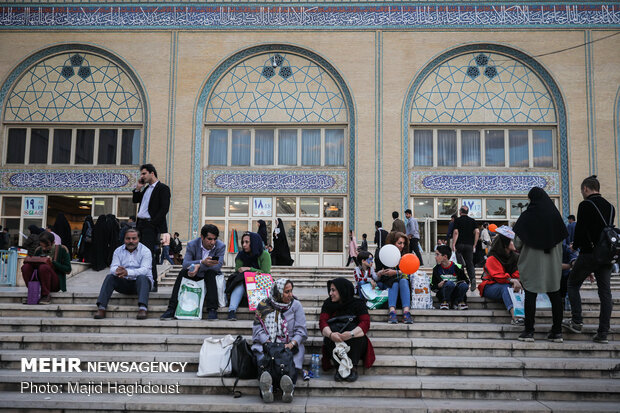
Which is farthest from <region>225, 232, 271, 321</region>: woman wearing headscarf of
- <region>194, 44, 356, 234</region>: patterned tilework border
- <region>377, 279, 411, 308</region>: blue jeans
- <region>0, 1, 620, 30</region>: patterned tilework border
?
<region>0, 1, 620, 30</region>: patterned tilework border

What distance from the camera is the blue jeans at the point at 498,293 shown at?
24.7 feet

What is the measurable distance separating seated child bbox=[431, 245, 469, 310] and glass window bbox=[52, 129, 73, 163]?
15.0m

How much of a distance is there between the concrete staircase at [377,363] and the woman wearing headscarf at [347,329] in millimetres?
203

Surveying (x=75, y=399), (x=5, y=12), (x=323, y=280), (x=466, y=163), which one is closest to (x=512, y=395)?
(x=75, y=399)

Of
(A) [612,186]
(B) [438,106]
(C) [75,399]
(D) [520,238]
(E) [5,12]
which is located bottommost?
(C) [75,399]

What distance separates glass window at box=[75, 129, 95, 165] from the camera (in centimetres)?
1873

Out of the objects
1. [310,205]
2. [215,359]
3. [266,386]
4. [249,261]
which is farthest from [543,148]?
[266,386]

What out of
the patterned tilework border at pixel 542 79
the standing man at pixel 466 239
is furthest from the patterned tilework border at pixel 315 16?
the standing man at pixel 466 239

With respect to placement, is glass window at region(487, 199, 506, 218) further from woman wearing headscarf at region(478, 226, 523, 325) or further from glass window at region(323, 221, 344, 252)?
woman wearing headscarf at region(478, 226, 523, 325)

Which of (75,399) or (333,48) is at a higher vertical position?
(333,48)

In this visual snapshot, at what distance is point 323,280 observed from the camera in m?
13.2

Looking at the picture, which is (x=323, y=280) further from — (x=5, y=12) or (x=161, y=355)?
(x=5, y=12)

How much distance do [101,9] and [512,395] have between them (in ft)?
61.4

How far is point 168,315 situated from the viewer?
291 inches
